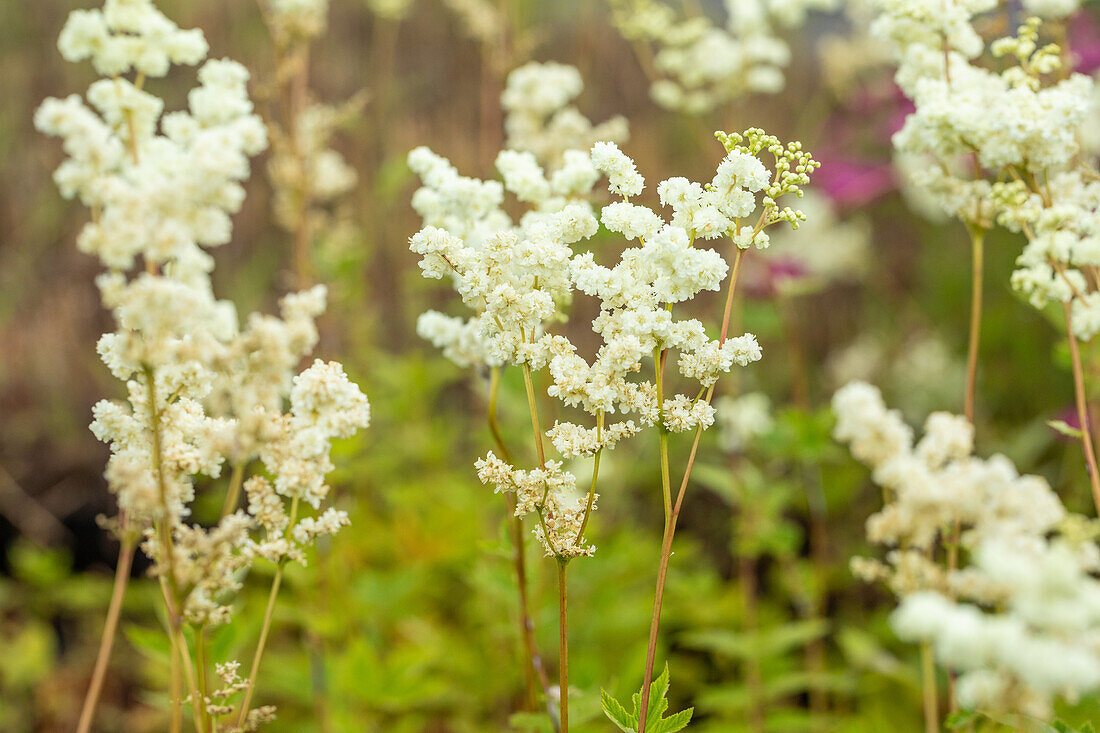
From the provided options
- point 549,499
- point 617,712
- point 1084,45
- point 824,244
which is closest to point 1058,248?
point 549,499

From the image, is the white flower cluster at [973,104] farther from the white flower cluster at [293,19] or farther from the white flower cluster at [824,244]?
the white flower cluster at [824,244]

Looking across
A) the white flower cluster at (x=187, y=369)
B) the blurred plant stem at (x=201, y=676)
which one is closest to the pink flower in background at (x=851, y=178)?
the white flower cluster at (x=187, y=369)

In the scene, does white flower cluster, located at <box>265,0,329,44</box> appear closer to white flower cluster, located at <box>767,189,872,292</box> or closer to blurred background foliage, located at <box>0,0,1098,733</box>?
blurred background foliage, located at <box>0,0,1098,733</box>

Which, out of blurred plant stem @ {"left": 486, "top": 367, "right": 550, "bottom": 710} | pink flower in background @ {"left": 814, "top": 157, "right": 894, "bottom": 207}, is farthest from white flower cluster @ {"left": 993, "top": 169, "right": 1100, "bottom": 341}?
pink flower in background @ {"left": 814, "top": 157, "right": 894, "bottom": 207}

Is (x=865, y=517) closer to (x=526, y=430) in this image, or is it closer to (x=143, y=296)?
(x=526, y=430)

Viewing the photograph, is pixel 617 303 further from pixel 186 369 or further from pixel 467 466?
pixel 467 466

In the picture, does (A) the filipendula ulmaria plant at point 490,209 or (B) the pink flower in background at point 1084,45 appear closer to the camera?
(A) the filipendula ulmaria plant at point 490,209
